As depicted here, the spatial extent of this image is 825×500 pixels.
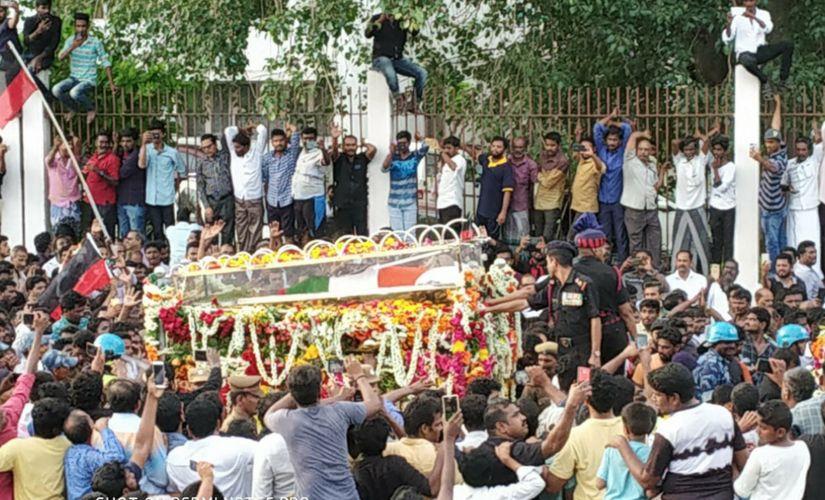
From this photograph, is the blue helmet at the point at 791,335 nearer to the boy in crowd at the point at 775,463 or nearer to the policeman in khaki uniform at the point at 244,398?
the boy in crowd at the point at 775,463

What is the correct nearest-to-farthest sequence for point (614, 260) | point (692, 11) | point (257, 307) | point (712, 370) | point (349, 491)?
point (349, 491), point (712, 370), point (257, 307), point (614, 260), point (692, 11)

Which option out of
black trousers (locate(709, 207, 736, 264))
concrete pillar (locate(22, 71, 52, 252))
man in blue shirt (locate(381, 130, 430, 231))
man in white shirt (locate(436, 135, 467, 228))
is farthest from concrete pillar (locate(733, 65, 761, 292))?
concrete pillar (locate(22, 71, 52, 252))

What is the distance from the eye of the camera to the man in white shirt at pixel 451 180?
67.6 feet

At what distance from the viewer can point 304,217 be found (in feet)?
68.4

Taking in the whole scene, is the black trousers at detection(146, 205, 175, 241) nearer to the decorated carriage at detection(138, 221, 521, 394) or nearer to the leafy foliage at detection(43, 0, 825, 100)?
the leafy foliage at detection(43, 0, 825, 100)

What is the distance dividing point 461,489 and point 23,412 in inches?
120

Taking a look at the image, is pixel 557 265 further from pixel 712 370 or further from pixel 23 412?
pixel 23 412

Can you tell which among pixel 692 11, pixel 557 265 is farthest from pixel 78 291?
pixel 692 11

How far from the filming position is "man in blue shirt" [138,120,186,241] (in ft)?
70.4

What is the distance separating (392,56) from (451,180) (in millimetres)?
1755

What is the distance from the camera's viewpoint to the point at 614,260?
20.1m

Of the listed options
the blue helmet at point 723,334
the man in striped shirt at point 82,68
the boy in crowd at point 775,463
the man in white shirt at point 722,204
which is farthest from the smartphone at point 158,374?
the man in striped shirt at point 82,68

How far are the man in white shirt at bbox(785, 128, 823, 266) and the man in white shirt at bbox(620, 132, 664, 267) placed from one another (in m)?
1.45

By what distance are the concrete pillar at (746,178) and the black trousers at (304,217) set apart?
4722 mm
